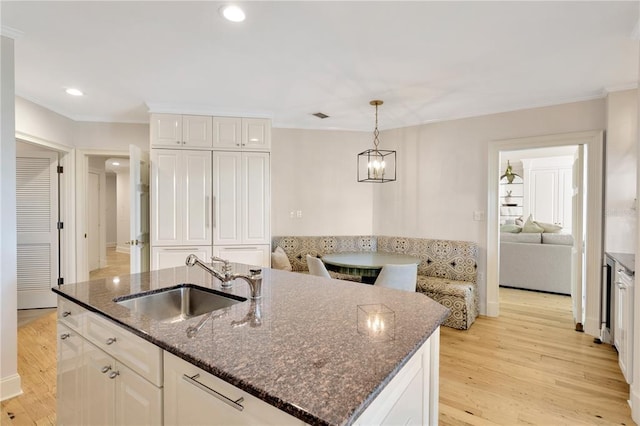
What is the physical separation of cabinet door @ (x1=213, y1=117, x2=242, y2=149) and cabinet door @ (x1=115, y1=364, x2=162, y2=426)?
2773 mm

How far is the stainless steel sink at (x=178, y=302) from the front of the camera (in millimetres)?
1565

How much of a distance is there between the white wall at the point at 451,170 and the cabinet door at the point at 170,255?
93.2 inches

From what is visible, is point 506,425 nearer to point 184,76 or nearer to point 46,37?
point 184,76

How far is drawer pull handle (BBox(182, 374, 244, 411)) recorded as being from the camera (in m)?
0.81

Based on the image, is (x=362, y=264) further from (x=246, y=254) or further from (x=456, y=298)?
(x=246, y=254)

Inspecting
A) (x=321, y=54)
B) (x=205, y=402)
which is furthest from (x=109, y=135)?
(x=205, y=402)

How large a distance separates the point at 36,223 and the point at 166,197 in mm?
1878

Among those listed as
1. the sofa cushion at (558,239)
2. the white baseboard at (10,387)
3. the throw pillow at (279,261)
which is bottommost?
the white baseboard at (10,387)

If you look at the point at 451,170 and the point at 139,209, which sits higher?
the point at 451,170

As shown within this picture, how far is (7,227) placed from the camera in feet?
6.89

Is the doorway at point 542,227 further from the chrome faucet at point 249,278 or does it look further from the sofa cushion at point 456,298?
the chrome faucet at point 249,278

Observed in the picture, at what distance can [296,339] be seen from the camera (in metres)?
1.03

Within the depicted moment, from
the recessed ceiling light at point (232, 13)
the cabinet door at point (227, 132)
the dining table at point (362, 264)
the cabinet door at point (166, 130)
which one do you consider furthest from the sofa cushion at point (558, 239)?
the cabinet door at point (166, 130)

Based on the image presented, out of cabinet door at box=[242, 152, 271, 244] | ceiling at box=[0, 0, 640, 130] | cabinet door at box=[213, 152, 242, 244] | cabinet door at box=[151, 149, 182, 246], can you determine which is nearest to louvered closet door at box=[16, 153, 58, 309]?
ceiling at box=[0, 0, 640, 130]
